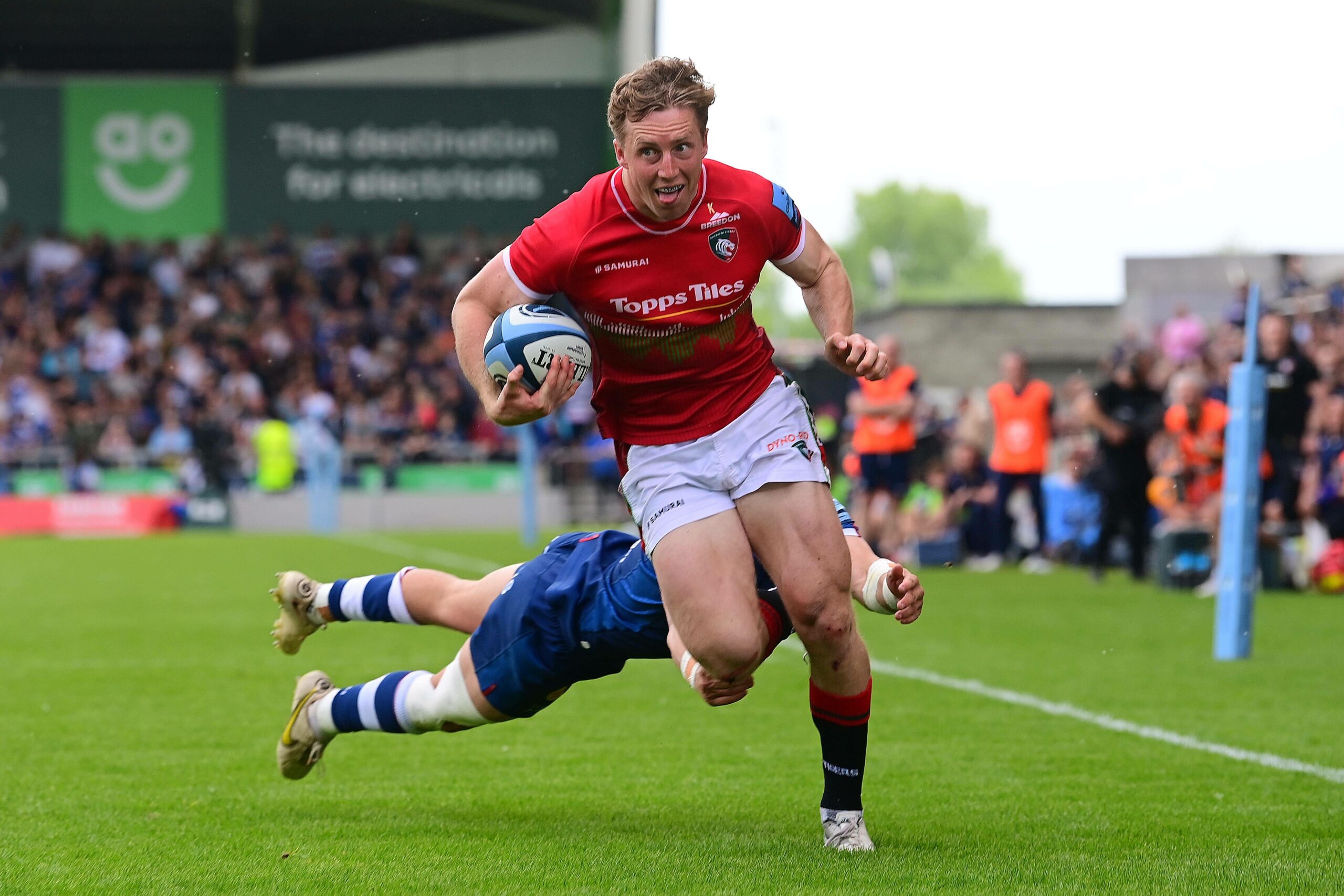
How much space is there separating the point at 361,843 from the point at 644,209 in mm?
1882

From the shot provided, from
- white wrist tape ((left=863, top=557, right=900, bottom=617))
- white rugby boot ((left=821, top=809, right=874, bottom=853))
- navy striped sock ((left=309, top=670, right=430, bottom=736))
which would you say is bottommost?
white rugby boot ((left=821, top=809, right=874, bottom=853))

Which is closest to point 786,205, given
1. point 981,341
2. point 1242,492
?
point 1242,492

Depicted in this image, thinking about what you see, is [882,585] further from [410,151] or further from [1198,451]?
[410,151]

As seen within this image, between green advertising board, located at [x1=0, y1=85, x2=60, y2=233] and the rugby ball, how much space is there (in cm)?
2704

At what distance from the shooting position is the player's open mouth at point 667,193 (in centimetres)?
455

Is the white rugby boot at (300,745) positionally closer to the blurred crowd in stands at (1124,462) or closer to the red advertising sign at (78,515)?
the blurred crowd in stands at (1124,462)

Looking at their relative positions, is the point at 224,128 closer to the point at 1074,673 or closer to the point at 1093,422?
the point at 1093,422

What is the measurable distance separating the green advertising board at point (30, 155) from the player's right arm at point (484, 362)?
87.7 ft

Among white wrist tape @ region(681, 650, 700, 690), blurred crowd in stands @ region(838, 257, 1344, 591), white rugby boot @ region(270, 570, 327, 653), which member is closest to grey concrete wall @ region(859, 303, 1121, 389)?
blurred crowd in stands @ region(838, 257, 1344, 591)

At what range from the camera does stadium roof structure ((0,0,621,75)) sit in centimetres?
2983

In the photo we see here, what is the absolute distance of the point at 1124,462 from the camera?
47.5ft

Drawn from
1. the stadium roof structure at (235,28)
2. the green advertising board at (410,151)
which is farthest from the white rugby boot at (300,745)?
the stadium roof structure at (235,28)

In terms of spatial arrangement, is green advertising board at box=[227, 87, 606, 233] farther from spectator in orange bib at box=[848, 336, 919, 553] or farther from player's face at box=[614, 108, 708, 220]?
player's face at box=[614, 108, 708, 220]

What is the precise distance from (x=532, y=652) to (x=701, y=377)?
933mm
